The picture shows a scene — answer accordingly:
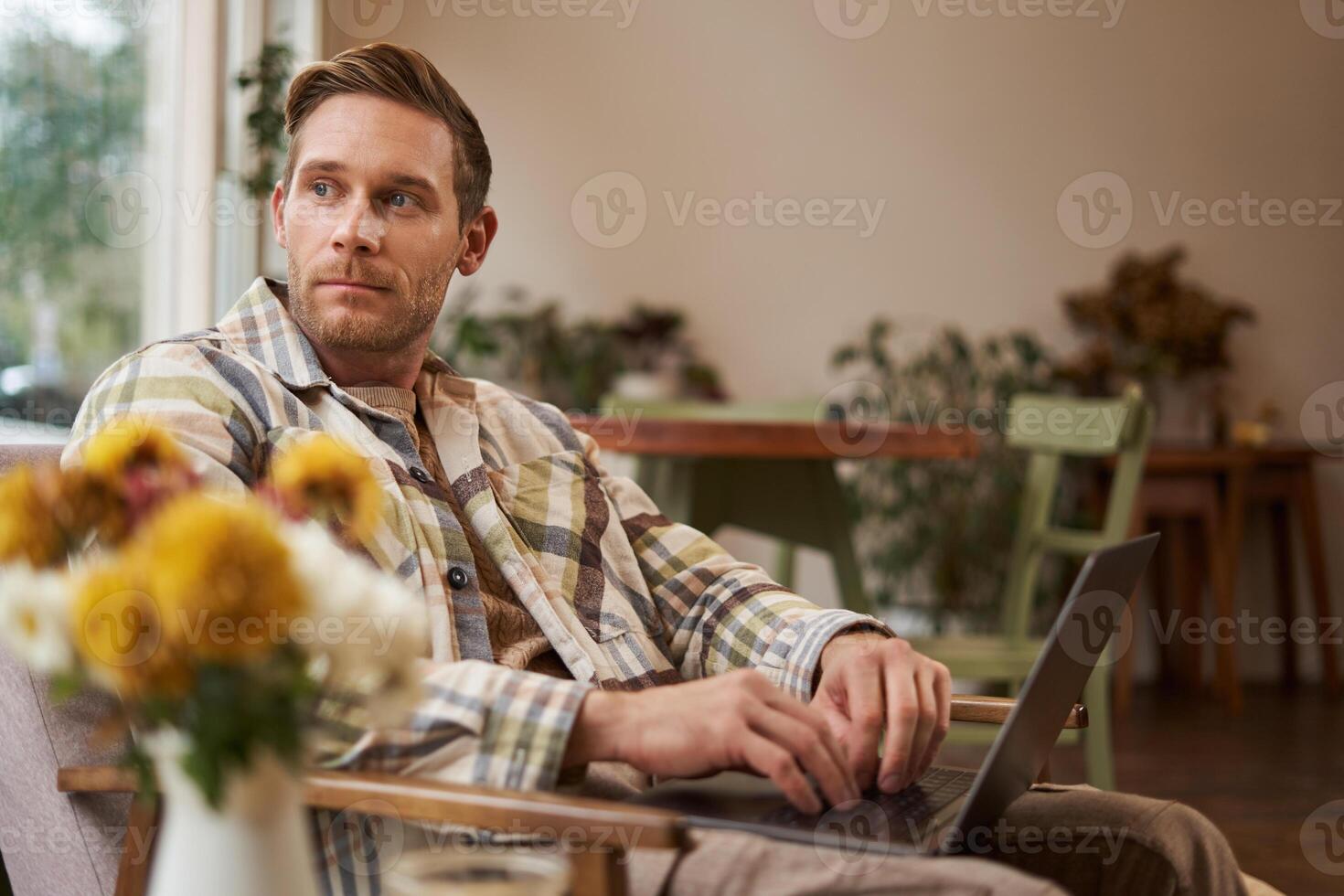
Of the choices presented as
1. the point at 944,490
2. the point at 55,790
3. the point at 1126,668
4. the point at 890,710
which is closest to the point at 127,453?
the point at 55,790

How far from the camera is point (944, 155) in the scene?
521cm

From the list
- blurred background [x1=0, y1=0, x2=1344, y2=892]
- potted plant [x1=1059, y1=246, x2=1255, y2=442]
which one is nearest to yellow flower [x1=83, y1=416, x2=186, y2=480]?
blurred background [x1=0, y1=0, x2=1344, y2=892]

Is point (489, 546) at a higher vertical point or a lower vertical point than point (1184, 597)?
higher

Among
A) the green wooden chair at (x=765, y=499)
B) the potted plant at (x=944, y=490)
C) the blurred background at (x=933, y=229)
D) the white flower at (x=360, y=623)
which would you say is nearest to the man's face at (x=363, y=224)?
the white flower at (x=360, y=623)

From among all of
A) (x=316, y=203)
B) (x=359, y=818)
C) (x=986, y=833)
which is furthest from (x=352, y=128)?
(x=986, y=833)

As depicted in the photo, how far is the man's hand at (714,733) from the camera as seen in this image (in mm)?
940

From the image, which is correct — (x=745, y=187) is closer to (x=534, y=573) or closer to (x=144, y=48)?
(x=144, y=48)

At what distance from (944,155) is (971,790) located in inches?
179

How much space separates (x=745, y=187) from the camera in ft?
17.0

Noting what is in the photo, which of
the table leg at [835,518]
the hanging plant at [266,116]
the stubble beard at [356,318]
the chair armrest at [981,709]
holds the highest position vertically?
the hanging plant at [266,116]

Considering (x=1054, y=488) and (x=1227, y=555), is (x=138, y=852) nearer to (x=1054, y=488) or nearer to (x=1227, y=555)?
(x=1054, y=488)

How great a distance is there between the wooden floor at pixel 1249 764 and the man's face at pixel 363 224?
2.08m

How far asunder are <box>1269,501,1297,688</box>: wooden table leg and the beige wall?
0.24ft

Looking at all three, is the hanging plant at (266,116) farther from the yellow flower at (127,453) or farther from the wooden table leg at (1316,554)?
the wooden table leg at (1316,554)
